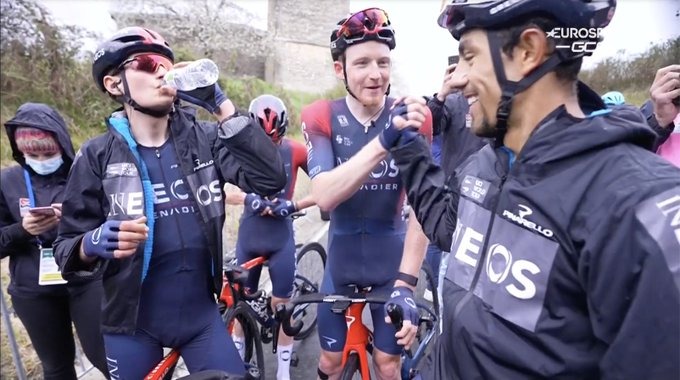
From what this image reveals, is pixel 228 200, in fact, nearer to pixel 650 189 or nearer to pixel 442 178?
pixel 442 178

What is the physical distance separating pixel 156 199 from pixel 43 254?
1361 mm

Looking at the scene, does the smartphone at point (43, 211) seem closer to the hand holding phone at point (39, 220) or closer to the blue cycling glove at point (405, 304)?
the hand holding phone at point (39, 220)

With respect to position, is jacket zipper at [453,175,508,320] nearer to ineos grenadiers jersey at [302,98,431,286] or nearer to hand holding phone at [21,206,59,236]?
ineos grenadiers jersey at [302,98,431,286]

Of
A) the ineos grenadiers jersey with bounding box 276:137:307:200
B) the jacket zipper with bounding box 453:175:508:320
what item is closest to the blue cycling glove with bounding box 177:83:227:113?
the jacket zipper with bounding box 453:175:508:320

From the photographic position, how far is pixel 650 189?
3.36 feet

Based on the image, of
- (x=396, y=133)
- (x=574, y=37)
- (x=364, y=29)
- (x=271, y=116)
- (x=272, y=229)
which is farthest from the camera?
(x=272, y=229)

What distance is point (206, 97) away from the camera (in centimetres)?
221

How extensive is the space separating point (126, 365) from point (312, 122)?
64.3 inches

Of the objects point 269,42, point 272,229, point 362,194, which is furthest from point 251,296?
point 269,42

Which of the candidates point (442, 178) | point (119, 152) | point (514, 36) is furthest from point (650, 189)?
point (119, 152)

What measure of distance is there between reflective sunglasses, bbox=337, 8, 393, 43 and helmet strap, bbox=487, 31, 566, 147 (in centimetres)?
120

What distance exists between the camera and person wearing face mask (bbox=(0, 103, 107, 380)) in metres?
3.05

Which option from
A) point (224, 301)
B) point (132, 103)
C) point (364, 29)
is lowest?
point (224, 301)

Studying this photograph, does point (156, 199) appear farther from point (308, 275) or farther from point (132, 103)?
point (308, 275)
